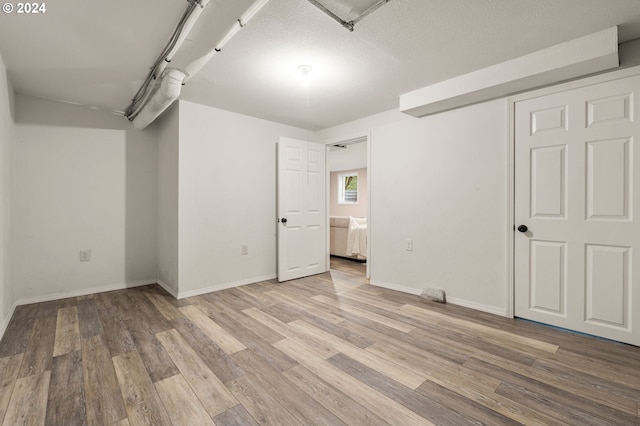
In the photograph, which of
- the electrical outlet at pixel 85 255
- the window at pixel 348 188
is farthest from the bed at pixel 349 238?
the electrical outlet at pixel 85 255

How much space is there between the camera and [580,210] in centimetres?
245

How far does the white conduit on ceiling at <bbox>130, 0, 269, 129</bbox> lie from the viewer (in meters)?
1.74

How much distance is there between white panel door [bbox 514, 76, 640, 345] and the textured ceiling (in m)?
0.57

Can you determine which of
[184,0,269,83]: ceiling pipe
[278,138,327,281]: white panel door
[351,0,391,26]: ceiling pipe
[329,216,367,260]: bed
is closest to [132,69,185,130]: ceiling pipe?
[184,0,269,83]: ceiling pipe

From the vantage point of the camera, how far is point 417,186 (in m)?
3.54

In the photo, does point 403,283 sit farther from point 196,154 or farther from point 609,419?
point 196,154

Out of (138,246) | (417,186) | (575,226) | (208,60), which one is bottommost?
(138,246)

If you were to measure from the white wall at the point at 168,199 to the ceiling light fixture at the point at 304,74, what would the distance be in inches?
64.2

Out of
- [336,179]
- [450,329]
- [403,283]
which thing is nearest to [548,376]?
[450,329]

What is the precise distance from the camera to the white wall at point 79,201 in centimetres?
330

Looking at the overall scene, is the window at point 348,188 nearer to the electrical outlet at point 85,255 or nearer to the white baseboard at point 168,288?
the white baseboard at point 168,288

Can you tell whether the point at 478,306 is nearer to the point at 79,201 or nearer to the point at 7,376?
the point at 7,376

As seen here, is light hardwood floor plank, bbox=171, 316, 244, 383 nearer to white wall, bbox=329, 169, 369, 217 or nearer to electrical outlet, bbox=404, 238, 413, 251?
electrical outlet, bbox=404, 238, 413, 251

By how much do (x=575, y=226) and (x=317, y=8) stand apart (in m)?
2.70
